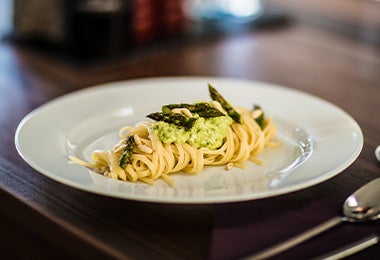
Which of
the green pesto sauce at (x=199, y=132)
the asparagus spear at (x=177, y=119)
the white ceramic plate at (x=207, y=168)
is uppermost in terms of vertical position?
the asparagus spear at (x=177, y=119)

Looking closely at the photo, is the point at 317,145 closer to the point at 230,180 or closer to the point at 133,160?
the point at 230,180

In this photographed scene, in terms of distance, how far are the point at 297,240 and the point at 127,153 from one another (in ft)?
0.96

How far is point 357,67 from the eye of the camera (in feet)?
5.88

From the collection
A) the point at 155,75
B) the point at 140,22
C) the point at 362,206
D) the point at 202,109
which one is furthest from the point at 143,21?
the point at 362,206

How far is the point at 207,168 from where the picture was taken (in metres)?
1.05

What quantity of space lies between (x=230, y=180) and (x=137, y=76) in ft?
2.38

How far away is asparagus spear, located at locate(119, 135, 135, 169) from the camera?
984 mm

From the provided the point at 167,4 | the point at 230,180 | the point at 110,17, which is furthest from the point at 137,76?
the point at 230,180

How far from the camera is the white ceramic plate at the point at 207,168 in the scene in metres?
0.93

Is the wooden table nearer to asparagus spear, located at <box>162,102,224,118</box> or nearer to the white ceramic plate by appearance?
the white ceramic plate

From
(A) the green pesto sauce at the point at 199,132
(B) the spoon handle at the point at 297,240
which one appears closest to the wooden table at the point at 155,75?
(B) the spoon handle at the point at 297,240

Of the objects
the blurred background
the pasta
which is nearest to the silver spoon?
the pasta

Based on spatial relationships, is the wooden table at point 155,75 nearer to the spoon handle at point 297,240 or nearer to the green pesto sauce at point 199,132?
the spoon handle at point 297,240

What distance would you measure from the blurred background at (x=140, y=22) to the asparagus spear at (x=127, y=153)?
74 cm
